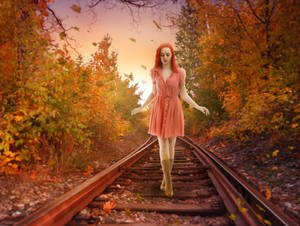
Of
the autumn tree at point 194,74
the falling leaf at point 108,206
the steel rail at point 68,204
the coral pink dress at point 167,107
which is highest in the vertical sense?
the autumn tree at point 194,74

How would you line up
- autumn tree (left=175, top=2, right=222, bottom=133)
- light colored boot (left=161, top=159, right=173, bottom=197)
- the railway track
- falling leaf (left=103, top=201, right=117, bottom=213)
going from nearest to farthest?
the railway track
falling leaf (left=103, top=201, right=117, bottom=213)
light colored boot (left=161, top=159, right=173, bottom=197)
autumn tree (left=175, top=2, right=222, bottom=133)

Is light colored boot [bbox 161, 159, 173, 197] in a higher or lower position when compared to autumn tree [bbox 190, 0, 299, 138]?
lower

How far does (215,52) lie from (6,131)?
27.1 feet

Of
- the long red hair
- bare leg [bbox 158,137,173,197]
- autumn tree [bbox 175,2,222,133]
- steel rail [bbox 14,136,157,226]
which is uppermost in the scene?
autumn tree [bbox 175,2,222,133]

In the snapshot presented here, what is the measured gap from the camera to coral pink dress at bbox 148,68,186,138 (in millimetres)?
3006

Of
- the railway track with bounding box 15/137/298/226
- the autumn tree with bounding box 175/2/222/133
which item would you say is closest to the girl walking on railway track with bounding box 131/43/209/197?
the railway track with bounding box 15/137/298/226

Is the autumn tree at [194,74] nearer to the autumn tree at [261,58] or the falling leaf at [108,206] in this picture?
the autumn tree at [261,58]

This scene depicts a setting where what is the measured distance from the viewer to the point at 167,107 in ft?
9.95

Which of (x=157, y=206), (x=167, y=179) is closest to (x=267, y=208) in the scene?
(x=157, y=206)

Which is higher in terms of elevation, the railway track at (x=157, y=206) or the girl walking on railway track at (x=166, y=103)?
the girl walking on railway track at (x=166, y=103)

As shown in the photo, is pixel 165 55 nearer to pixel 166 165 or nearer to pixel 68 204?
pixel 166 165

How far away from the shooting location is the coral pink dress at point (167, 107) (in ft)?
9.86

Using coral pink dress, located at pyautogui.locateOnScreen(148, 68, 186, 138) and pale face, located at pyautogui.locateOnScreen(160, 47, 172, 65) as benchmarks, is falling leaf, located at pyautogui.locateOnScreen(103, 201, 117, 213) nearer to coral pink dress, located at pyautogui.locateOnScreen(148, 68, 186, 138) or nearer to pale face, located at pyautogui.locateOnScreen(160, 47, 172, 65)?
coral pink dress, located at pyautogui.locateOnScreen(148, 68, 186, 138)

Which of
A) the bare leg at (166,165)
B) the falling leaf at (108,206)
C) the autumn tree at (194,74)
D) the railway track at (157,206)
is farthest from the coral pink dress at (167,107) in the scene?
the autumn tree at (194,74)
